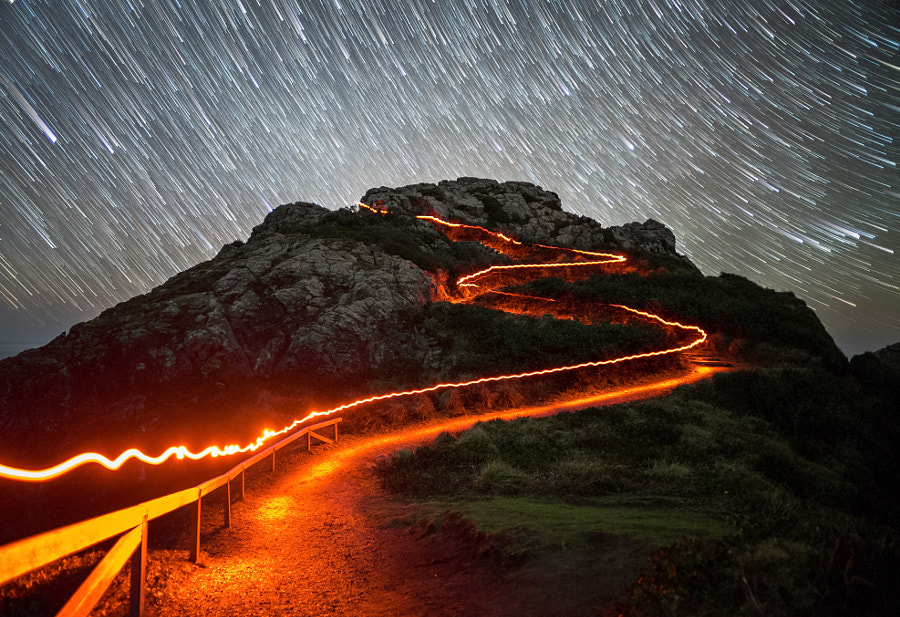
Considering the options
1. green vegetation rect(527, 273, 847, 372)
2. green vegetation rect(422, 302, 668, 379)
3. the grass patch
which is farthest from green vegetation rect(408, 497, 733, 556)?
green vegetation rect(527, 273, 847, 372)

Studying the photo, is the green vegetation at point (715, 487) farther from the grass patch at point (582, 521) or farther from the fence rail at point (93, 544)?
the fence rail at point (93, 544)

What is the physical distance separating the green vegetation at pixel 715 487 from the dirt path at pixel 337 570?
75cm

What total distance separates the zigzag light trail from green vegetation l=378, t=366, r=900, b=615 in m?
4.15

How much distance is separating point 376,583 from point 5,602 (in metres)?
3.61

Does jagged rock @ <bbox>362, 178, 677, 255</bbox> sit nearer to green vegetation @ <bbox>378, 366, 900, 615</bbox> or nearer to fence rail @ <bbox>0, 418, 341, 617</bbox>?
green vegetation @ <bbox>378, 366, 900, 615</bbox>

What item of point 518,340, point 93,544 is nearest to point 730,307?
point 518,340

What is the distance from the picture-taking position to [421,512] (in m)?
7.71

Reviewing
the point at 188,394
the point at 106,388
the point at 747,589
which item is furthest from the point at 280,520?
the point at 106,388

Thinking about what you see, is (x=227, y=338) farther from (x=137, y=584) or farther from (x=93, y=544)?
(x=93, y=544)

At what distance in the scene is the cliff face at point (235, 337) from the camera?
19.5 m

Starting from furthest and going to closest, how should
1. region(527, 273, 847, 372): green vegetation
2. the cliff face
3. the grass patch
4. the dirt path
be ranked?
1. region(527, 273, 847, 372): green vegetation
2. the cliff face
3. the grass patch
4. the dirt path

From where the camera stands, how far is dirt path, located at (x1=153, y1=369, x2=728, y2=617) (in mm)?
4789

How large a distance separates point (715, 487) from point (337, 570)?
20.4 feet

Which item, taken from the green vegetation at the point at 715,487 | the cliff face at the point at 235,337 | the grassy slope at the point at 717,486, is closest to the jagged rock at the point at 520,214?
the cliff face at the point at 235,337
